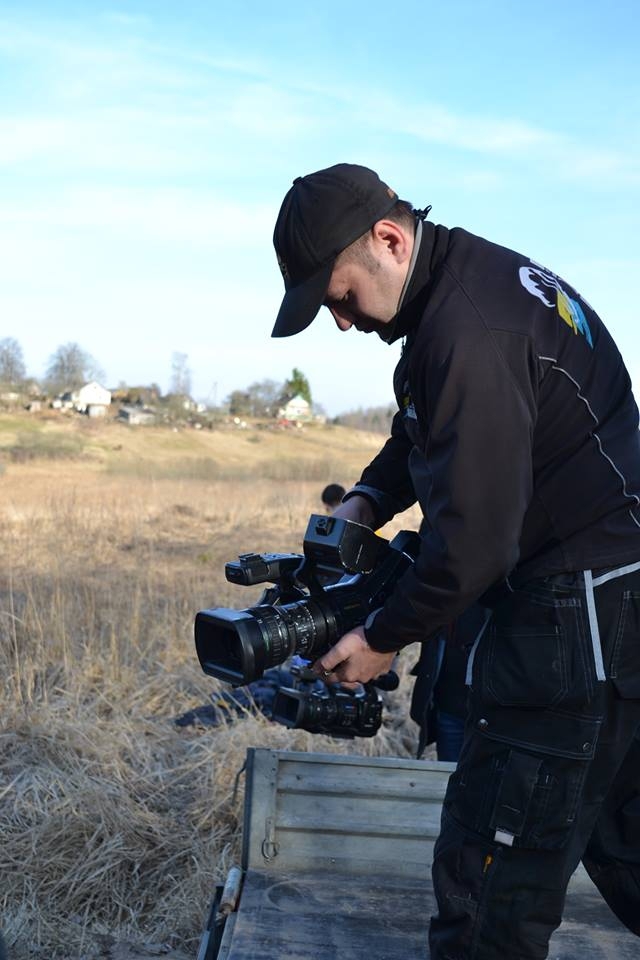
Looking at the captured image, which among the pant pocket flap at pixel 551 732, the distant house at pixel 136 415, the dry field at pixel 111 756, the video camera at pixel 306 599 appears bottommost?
the dry field at pixel 111 756

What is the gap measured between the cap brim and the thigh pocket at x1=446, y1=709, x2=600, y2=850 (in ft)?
3.06

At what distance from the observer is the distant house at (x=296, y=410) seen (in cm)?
4566

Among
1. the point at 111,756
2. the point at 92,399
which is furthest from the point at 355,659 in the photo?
the point at 92,399

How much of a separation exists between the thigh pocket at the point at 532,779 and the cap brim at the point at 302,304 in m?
0.93

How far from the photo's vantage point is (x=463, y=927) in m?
1.97

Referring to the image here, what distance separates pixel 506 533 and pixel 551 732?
0.43 m

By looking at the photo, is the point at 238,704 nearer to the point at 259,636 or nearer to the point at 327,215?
the point at 259,636

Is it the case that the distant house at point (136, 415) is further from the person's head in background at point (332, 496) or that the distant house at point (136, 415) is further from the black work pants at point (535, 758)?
the black work pants at point (535, 758)

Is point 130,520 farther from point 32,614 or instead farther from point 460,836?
point 460,836

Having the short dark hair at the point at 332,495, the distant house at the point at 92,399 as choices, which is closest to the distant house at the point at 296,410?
the distant house at the point at 92,399

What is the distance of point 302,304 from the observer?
2.08 m

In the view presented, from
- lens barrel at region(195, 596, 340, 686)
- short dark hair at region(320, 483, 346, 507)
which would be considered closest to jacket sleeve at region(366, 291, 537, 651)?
lens barrel at region(195, 596, 340, 686)

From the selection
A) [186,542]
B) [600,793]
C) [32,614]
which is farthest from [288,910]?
[186,542]

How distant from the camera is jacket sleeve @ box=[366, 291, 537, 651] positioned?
1.84 meters
